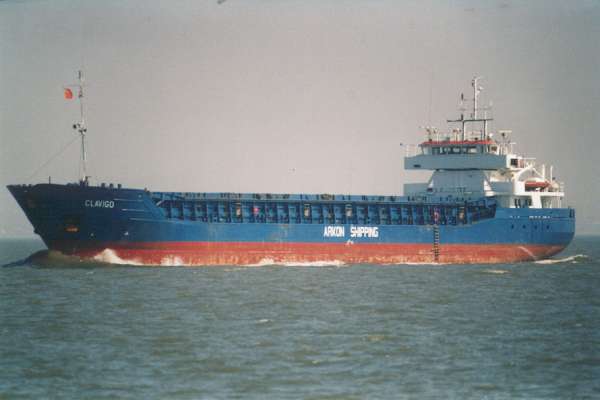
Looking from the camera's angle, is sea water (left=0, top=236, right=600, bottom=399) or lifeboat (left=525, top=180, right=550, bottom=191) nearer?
sea water (left=0, top=236, right=600, bottom=399)

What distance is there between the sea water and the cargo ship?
8.23 feet

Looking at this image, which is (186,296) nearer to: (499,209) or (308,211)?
(308,211)

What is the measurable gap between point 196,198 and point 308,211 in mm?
6431

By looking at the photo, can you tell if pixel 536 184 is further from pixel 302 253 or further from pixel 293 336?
pixel 293 336

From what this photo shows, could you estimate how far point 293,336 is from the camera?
2681cm

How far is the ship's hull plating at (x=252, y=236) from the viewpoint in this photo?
1716 inches

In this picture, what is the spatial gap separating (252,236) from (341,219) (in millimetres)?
6026

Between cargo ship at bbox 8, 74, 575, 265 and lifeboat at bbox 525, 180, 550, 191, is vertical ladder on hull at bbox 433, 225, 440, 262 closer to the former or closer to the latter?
cargo ship at bbox 8, 74, 575, 265

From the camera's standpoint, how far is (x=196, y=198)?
47.4m

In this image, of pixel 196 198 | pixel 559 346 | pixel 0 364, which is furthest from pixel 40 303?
pixel 559 346

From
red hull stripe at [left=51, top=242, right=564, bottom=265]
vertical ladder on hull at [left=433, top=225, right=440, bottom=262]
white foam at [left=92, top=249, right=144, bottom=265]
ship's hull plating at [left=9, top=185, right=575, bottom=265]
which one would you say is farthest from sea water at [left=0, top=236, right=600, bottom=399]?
vertical ladder on hull at [left=433, top=225, right=440, bottom=262]

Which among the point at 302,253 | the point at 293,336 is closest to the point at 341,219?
the point at 302,253

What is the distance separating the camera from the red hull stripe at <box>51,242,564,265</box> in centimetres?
4462

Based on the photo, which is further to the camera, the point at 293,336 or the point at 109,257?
the point at 109,257
